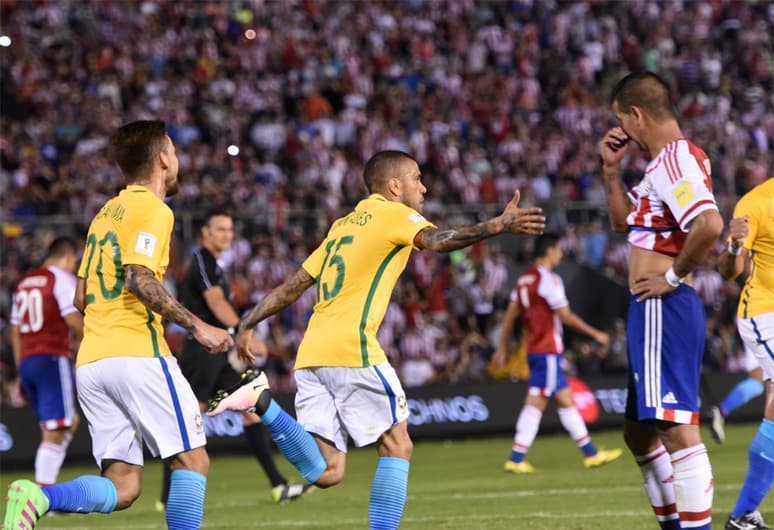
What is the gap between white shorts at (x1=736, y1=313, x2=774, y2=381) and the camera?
29.3 feet

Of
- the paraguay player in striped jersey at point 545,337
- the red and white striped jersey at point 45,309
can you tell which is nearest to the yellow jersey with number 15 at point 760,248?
the paraguay player in striped jersey at point 545,337

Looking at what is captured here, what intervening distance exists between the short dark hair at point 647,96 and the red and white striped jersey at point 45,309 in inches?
276

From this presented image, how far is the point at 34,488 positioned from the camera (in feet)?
22.2

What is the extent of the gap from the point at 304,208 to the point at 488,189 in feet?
13.3

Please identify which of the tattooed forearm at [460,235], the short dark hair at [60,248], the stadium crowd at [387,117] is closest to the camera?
the tattooed forearm at [460,235]

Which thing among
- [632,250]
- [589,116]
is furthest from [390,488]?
[589,116]

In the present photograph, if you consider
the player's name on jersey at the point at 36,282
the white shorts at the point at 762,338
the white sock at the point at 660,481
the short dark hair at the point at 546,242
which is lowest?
the white sock at the point at 660,481

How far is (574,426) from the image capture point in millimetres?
14570

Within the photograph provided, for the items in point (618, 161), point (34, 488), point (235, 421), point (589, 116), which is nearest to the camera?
point (34, 488)

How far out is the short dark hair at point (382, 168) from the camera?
7.91 m

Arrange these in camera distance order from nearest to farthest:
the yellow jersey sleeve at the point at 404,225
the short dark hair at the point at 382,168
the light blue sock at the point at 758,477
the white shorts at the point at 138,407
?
the white shorts at the point at 138,407 → the yellow jersey sleeve at the point at 404,225 → the short dark hair at the point at 382,168 → the light blue sock at the point at 758,477

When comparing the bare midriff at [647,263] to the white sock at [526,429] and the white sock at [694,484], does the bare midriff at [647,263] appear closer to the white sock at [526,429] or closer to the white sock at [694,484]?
the white sock at [694,484]

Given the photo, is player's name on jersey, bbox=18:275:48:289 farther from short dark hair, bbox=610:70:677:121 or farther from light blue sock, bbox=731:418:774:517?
short dark hair, bbox=610:70:677:121

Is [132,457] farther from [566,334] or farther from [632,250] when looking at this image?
[566,334]
